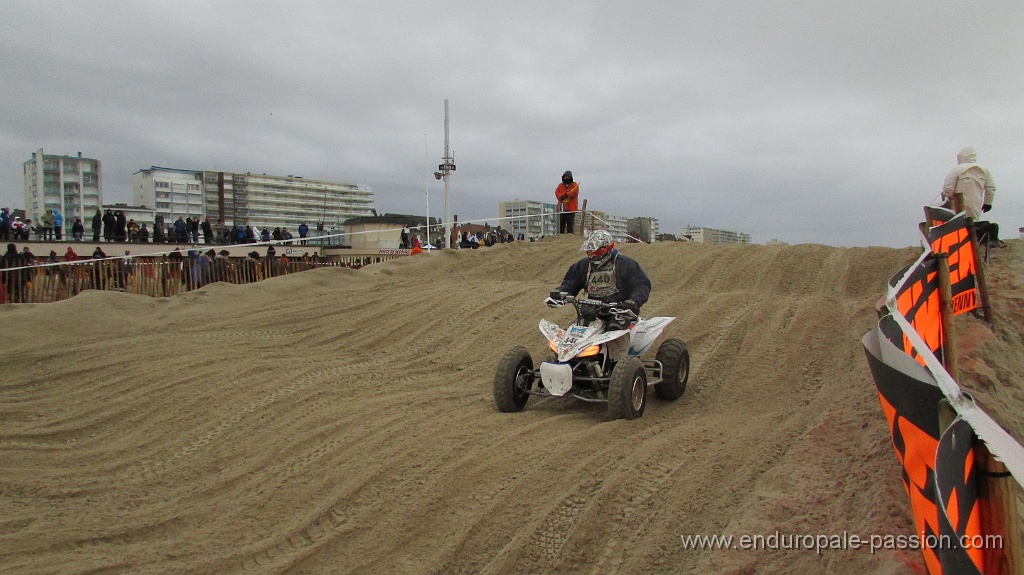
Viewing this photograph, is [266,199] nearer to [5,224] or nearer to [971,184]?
[5,224]

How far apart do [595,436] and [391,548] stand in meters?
2.04

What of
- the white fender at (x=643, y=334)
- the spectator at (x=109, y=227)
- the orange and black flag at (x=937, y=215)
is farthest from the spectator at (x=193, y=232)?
the orange and black flag at (x=937, y=215)

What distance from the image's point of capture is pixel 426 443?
527 centimetres

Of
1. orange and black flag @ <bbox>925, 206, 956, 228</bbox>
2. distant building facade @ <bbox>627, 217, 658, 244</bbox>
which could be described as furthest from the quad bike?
distant building facade @ <bbox>627, 217, 658, 244</bbox>

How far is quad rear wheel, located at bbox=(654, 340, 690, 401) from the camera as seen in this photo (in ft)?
21.4

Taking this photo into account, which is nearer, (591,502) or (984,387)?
(591,502)

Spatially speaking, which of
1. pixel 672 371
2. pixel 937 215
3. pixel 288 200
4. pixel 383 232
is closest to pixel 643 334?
pixel 672 371

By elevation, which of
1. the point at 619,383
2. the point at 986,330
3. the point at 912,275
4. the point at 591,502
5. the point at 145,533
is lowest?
the point at 145,533

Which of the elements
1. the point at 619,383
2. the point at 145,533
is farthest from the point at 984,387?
the point at 145,533

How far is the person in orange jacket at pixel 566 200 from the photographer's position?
16625 mm

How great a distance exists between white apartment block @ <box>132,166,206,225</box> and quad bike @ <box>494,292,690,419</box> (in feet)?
120

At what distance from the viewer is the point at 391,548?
387cm

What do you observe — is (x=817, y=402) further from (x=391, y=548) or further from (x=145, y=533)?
(x=145, y=533)

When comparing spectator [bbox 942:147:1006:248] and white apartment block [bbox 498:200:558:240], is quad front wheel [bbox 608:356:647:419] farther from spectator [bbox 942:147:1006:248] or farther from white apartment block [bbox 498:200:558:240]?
white apartment block [bbox 498:200:558:240]
